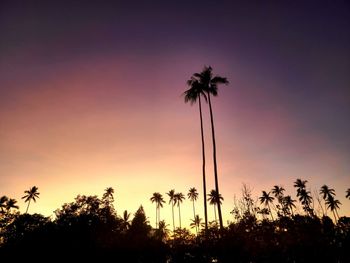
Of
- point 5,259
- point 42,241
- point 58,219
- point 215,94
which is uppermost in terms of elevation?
point 215,94

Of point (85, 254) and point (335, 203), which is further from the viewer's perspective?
point (335, 203)

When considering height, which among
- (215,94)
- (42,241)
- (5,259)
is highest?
(215,94)

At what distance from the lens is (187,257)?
20.5 meters

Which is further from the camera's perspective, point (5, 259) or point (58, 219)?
point (58, 219)

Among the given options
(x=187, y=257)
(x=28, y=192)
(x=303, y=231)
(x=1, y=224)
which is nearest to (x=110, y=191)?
(x=28, y=192)

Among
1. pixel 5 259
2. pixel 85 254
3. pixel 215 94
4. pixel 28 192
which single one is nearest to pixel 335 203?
pixel 215 94

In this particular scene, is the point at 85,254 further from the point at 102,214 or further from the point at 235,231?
the point at 235,231

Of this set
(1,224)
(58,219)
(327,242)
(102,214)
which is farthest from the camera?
(1,224)

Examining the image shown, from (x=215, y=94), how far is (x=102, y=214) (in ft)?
74.2

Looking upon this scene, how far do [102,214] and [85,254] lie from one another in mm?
7689

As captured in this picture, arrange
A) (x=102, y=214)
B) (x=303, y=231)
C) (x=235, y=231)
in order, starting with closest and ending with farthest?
(x=303, y=231), (x=235, y=231), (x=102, y=214)

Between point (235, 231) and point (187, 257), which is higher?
point (235, 231)

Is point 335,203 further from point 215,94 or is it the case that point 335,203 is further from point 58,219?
point 58,219

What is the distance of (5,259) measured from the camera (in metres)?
21.0
